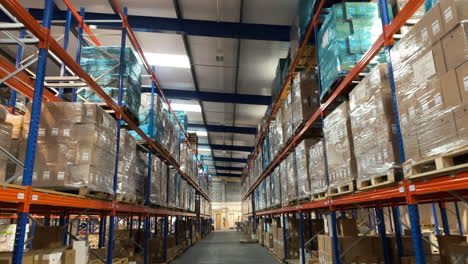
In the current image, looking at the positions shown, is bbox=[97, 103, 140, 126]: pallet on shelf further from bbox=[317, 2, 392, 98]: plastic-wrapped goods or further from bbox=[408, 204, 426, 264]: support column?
bbox=[408, 204, 426, 264]: support column

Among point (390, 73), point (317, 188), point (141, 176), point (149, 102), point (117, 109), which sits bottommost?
point (317, 188)

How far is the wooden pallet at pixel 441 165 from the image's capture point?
226 cm

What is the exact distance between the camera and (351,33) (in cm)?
441

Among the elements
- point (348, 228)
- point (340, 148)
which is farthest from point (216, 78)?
point (340, 148)

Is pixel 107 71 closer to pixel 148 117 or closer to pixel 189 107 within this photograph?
pixel 148 117

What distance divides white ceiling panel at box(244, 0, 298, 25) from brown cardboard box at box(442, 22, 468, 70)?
691 cm

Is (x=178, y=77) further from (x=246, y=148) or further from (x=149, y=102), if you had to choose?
(x=246, y=148)

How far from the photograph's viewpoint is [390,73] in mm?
3191

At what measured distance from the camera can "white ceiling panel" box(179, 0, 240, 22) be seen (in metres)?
8.86

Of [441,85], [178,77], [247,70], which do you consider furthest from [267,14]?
[441,85]

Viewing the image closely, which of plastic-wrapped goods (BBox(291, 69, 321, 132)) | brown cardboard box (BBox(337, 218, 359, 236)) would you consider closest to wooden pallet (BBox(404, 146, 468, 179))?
brown cardboard box (BBox(337, 218, 359, 236))

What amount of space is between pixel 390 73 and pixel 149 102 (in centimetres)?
586

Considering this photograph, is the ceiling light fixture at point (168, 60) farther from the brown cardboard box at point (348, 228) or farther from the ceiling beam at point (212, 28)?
the brown cardboard box at point (348, 228)

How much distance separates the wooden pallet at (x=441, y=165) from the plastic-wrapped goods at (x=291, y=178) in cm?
419
